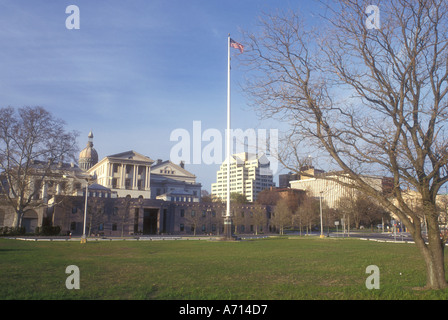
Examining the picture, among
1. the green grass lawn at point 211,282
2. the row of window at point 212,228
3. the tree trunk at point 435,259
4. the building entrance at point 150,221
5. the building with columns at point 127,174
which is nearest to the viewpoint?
the green grass lawn at point 211,282

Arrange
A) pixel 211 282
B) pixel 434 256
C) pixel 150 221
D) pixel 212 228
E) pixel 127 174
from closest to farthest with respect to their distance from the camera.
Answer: pixel 434 256 < pixel 211 282 < pixel 150 221 < pixel 212 228 < pixel 127 174

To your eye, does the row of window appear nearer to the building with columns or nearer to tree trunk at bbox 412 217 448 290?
the building with columns

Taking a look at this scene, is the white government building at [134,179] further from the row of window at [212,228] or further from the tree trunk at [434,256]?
the tree trunk at [434,256]

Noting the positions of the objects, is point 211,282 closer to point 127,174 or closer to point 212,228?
point 212,228

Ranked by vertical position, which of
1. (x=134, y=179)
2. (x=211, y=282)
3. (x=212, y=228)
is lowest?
(x=212, y=228)

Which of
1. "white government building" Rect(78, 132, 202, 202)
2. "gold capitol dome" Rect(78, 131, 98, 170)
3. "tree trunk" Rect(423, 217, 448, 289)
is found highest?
"gold capitol dome" Rect(78, 131, 98, 170)

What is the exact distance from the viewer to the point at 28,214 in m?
69.8

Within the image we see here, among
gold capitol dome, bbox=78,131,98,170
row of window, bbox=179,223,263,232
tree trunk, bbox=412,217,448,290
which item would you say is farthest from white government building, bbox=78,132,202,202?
tree trunk, bbox=412,217,448,290

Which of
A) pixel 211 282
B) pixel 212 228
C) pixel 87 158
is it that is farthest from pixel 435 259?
pixel 87 158

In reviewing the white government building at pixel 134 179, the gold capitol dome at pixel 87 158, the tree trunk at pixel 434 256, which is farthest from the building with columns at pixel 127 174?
the tree trunk at pixel 434 256

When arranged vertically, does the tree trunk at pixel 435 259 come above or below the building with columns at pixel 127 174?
below
